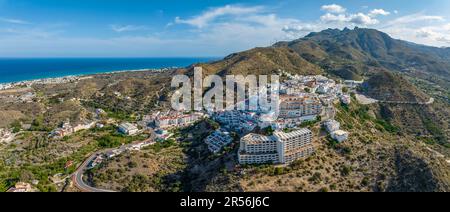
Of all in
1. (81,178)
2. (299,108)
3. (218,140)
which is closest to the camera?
(81,178)

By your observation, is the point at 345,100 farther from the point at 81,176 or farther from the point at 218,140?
the point at 81,176

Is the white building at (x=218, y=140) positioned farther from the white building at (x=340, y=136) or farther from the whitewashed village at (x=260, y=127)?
the white building at (x=340, y=136)

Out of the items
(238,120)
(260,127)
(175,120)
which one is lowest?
(175,120)

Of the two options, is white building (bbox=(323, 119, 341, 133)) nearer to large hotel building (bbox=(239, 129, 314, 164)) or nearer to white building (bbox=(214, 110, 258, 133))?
large hotel building (bbox=(239, 129, 314, 164))

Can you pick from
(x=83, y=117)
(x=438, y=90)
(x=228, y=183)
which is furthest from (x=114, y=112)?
(x=438, y=90)

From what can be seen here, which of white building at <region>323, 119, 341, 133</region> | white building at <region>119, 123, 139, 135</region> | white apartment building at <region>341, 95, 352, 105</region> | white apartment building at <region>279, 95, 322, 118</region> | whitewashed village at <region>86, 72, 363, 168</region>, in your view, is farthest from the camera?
white apartment building at <region>341, 95, 352, 105</region>

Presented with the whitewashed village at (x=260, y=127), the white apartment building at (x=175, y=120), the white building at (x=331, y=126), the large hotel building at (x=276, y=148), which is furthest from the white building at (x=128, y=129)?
the white building at (x=331, y=126)

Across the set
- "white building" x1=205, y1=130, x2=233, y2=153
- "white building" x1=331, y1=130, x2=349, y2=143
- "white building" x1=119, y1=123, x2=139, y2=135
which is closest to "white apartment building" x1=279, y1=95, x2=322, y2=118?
"white building" x1=331, y1=130, x2=349, y2=143

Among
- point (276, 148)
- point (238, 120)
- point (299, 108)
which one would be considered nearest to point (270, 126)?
point (276, 148)
